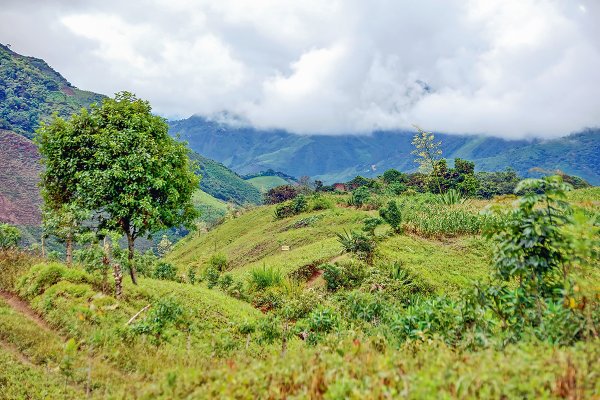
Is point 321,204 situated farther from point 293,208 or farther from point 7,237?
point 7,237

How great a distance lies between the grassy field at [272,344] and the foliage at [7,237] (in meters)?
1.35

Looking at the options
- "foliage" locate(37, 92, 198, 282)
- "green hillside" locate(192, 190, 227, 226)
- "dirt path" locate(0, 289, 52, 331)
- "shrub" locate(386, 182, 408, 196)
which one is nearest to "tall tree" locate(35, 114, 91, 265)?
"foliage" locate(37, 92, 198, 282)

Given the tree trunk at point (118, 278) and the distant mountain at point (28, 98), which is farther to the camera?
the distant mountain at point (28, 98)

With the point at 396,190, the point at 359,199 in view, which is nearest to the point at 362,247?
the point at 359,199

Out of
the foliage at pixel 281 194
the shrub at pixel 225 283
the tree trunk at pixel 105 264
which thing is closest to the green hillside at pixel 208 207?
the foliage at pixel 281 194

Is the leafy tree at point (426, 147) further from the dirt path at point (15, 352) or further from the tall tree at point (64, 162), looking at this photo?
the dirt path at point (15, 352)

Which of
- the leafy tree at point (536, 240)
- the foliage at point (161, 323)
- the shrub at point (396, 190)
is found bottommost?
the shrub at point (396, 190)

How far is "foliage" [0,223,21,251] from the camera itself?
16.7 metres

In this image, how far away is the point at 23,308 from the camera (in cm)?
1205

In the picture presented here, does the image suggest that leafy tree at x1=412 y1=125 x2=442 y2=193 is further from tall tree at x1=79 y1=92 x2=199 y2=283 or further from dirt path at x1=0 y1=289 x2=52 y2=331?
dirt path at x1=0 y1=289 x2=52 y2=331

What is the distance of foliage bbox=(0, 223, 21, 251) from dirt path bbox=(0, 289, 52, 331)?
13.6 ft

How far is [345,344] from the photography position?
5.98 metres

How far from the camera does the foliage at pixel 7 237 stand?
16656 mm

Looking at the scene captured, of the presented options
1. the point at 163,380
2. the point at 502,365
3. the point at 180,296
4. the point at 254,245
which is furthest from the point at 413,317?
the point at 254,245
